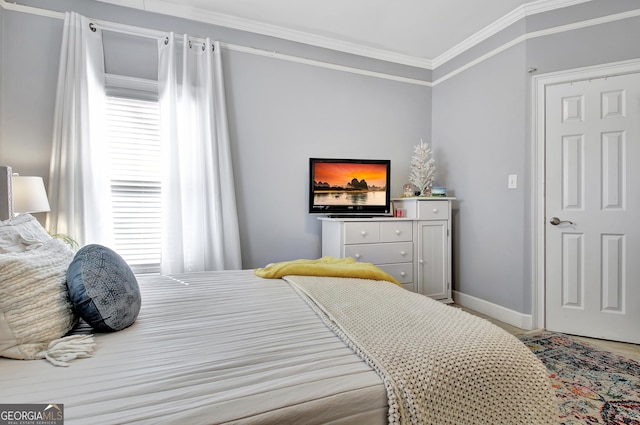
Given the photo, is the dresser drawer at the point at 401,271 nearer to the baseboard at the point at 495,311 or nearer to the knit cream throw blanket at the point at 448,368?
the baseboard at the point at 495,311

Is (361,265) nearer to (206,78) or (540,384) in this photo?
(540,384)

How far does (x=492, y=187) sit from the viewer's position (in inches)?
116

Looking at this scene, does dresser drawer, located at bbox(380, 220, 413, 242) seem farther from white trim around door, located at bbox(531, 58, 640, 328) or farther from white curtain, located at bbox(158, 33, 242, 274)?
white curtain, located at bbox(158, 33, 242, 274)

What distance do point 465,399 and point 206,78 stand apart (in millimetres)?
2882

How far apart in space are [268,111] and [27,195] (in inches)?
75.5

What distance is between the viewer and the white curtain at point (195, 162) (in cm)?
260

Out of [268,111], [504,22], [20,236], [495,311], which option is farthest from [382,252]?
[20,236]

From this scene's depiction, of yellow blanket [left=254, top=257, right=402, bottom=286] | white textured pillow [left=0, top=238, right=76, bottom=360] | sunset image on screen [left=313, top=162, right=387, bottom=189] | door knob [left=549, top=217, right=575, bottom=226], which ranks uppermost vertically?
sunset image on screen [left=313, top=162, right=387, bottom=189]

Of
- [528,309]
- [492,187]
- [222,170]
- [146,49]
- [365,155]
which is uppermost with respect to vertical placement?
[146,49]

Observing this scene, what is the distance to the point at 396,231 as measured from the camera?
296 cm

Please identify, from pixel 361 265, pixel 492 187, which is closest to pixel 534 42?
pixel 492 187

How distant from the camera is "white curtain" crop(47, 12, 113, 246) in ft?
7.59

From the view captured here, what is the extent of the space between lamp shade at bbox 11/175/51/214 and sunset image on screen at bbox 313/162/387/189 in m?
2.04

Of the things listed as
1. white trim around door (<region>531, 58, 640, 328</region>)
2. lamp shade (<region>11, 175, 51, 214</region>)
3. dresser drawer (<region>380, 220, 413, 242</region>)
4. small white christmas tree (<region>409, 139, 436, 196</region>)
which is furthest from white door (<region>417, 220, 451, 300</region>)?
lamp shade (<region>11, 175, 51, 214</region>)
